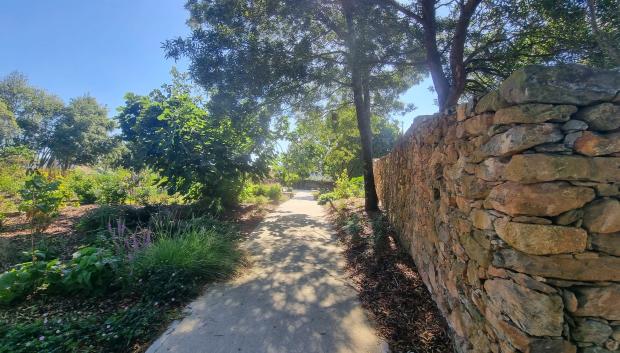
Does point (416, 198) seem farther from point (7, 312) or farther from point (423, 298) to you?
point (7, 312)

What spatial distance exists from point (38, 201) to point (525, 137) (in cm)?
743

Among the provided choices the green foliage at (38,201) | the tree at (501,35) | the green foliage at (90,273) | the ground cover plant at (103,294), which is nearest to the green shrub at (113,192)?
the green foliage at (38,201)

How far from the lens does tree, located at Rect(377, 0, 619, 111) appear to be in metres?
4.36

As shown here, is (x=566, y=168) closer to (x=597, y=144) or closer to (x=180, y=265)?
(x=597, y=144)

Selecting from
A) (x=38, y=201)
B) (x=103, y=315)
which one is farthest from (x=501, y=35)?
(x=38, y=201)

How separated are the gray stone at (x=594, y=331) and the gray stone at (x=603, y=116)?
93 centimetres

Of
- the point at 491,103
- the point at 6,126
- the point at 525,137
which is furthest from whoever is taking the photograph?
the point at 6,126

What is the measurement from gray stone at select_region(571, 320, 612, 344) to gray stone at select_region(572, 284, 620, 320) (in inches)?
1.6

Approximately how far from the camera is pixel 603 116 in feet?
4.25

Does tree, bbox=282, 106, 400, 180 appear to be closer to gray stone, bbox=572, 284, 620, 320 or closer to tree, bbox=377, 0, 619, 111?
tree, bbox=377, 0, 619, 111

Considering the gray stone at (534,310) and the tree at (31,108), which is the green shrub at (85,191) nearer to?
the gray stone at (534,310)

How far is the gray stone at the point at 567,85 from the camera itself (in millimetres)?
1313

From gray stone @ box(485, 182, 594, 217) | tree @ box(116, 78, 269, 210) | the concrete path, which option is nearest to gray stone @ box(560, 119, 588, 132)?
gray stone @ box(485, 182, 594, 217)

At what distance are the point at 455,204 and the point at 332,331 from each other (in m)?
1.64
